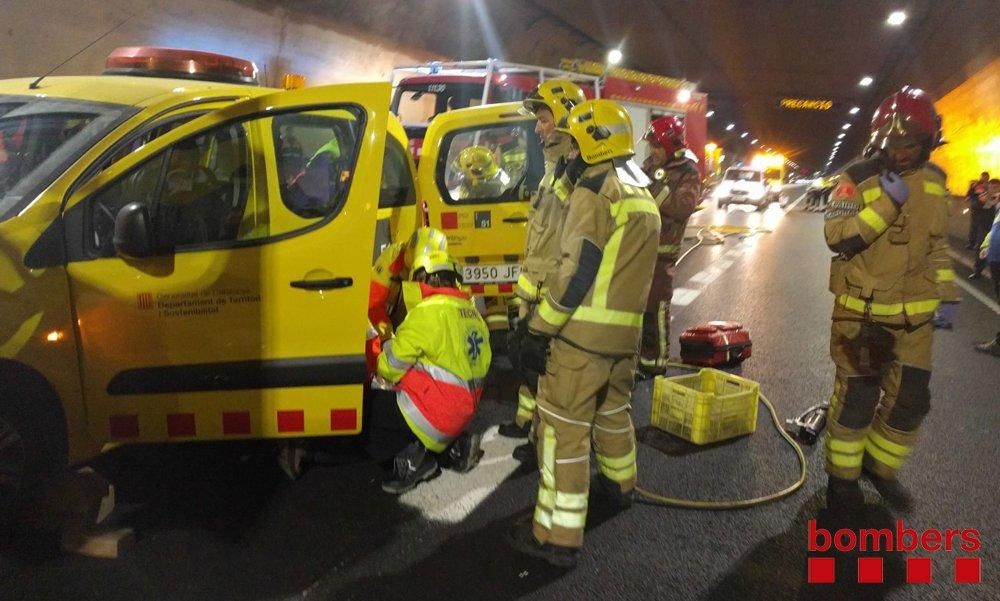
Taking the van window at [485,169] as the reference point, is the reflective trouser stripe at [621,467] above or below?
below

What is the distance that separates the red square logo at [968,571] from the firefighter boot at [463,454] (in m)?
2.45

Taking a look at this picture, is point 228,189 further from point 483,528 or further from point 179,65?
point 179,65

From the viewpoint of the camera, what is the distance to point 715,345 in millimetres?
6320

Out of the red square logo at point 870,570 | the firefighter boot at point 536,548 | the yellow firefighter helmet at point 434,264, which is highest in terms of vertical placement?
the yellow firefighter helmet at point 434,264

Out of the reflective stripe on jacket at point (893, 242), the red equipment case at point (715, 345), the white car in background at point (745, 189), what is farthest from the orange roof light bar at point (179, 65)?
the white car in background at point (745, 189)

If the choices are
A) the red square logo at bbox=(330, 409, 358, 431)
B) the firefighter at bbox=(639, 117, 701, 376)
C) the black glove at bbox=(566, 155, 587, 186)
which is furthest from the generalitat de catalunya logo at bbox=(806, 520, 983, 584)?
the firefighter at bbox=(639, 117, 701, 376)

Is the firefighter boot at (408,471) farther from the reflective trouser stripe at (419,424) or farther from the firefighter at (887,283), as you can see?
the firefighter at (887,283)

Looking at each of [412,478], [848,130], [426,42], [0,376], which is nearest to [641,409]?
[412,478]

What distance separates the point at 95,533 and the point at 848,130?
6091 centimetres

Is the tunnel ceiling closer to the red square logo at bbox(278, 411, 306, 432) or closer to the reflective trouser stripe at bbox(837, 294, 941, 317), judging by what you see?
the red square logo at bbox(278, 411, 306, 432)

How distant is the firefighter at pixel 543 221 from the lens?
4086 mm

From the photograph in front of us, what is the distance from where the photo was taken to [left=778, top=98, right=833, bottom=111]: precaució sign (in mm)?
37375

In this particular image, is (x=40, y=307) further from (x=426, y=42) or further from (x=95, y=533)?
(x=426, y=42)

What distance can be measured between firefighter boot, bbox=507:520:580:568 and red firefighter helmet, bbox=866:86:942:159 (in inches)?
99.1
